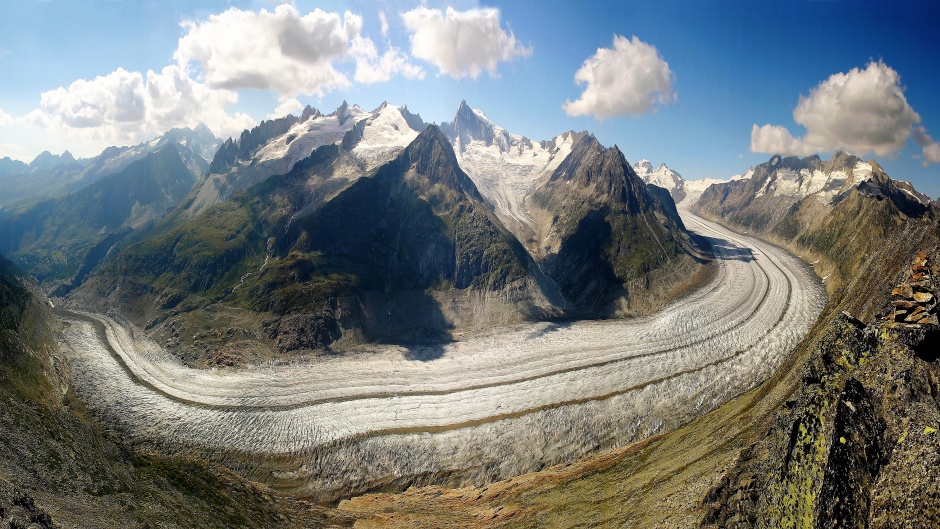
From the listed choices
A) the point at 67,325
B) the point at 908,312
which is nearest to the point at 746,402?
the point at 908,312

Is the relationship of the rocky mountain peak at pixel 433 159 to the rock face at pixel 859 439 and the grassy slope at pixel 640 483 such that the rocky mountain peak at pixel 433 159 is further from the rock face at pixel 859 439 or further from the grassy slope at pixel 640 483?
the rock face at pixel 859 439

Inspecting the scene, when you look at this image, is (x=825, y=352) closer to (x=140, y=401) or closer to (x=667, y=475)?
(x=667, y=475)

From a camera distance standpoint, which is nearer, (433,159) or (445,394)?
(445,394)

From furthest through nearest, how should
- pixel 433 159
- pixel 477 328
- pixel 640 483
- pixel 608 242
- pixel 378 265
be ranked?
pixel 433 159, pixel 608 242, pixel 378 265, pixel 477 328, pixel 640 483

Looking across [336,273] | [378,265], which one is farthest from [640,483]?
[378,265]

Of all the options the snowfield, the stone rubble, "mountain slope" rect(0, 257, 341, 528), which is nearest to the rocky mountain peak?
the snowfield

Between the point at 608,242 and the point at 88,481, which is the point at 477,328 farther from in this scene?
the point at 88,481

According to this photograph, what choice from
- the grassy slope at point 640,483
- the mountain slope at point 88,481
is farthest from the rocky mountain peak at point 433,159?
the mountain slope at point 88,481
